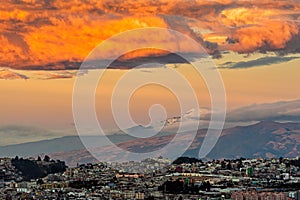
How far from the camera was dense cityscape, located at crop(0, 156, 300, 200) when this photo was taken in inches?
2037

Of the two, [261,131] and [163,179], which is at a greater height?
[261,131]

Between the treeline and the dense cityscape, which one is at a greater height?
the treeline

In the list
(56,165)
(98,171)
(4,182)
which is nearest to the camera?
(4,182)

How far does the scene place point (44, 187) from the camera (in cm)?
5978

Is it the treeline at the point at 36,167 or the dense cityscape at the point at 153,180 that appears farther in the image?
the treeline at the point at 36,167

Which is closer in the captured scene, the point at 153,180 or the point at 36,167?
the point at 153,180

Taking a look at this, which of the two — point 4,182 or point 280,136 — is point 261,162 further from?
point 280,136

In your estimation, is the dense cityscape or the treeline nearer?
the dense cityscape

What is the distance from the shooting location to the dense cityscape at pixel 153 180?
2037 inches

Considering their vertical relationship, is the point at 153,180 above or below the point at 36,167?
below

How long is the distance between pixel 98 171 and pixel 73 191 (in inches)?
703

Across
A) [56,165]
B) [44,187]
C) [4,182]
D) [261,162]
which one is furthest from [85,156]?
[44,187]

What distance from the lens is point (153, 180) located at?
60.3 meters

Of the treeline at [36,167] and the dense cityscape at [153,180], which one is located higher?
the treeline at [36,167]
